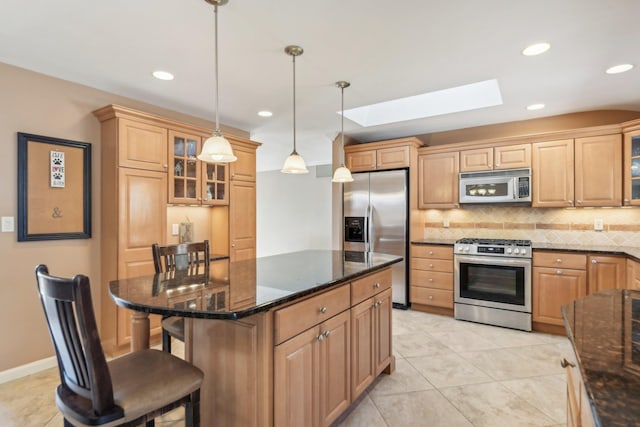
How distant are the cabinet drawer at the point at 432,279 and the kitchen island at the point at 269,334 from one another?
234cm

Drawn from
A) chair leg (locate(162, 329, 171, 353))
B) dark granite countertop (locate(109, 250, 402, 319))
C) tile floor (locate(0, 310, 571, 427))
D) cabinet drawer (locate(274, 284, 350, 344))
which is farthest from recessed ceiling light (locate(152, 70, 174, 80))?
tile floor (locate(0, 310, 571, 427))

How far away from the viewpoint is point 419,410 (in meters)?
2.20

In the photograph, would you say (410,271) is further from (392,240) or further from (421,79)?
(421,79)

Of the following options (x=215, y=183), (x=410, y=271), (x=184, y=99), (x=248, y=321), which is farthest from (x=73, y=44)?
(x=410, y=271)

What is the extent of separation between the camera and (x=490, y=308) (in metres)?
3.85

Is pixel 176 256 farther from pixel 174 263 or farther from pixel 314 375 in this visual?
pixel 314 375

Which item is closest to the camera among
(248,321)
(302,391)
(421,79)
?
(248,321)

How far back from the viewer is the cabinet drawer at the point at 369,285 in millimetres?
2102

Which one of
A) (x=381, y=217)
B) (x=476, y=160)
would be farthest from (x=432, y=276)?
(x=476, y=160)

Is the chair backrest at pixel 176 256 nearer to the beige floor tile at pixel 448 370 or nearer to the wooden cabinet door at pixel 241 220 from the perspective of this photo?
the wooden cabinet door at pixel 241 220

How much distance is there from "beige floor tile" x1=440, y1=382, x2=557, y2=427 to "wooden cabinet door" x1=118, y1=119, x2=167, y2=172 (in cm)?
316

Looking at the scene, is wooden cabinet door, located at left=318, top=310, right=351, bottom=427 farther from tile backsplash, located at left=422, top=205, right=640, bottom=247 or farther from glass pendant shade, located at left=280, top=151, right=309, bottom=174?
tile backsplash, located at left=422, top=205, right=640, bottom=247

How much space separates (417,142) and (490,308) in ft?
7.50

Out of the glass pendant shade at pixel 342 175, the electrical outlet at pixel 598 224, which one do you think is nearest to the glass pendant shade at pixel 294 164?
the glass pendant shade at pixel 342 175
